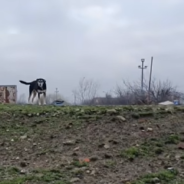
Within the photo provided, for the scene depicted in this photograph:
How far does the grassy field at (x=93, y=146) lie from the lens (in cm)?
343

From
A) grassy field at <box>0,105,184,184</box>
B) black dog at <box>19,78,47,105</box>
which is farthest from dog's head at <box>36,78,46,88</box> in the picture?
grassy field at <box>0,105,184,184</box>

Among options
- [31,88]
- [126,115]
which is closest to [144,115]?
[126,115]

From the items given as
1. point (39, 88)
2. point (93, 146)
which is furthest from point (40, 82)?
point (93, 146)

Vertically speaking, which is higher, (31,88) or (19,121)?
(31,88)

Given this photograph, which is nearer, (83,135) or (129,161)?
(129,161)

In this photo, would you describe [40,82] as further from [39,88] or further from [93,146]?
[93,146]

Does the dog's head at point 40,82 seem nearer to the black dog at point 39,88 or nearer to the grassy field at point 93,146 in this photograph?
the black dog at point 39,88

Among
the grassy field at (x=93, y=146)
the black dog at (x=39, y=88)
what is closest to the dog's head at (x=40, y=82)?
the black dog at (x=39, y=88)

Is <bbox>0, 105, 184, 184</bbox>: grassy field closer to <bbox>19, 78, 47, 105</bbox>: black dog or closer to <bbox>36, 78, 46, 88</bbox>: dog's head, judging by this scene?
<bbox>19, 78, 47, 105</bbox>: black dog

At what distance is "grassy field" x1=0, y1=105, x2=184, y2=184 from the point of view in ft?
11.3

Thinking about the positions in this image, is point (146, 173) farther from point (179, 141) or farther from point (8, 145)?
point (8, 145)

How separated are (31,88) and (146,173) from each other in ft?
23.9

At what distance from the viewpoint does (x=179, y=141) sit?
4242 millimetres

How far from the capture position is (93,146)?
4090 mm
